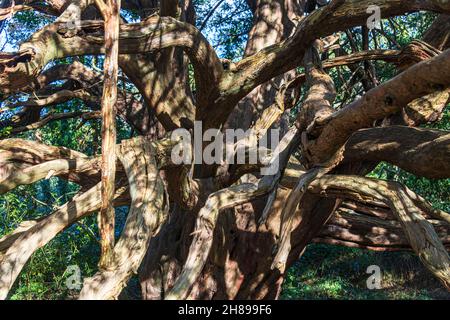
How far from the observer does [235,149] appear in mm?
6234

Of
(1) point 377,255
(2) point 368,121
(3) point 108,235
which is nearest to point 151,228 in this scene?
(3) point 108,235

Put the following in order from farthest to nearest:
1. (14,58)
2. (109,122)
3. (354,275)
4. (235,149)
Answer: (354,275), (235,149), (14,58), (109,122)

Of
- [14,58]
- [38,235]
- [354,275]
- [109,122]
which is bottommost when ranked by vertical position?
[354,275]

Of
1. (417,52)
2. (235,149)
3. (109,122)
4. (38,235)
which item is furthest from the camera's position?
(235,149)

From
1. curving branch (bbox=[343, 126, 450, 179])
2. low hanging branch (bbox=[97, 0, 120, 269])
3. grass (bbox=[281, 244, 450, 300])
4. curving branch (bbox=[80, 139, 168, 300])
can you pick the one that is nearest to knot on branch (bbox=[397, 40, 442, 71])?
curving branch (bbox=[343, 126, 450, 179])

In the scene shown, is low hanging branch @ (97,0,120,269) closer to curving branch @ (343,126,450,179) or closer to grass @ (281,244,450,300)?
curving branch @ (343,126,450,179)

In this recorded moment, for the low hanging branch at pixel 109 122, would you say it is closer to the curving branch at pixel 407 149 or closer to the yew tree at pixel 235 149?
the yew tree at pixel 235 149

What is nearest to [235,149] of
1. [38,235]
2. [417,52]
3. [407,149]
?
[407,149]

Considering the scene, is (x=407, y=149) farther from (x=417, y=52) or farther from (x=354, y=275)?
(x=354, y=275)

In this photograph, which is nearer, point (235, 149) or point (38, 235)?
point (38, 235)

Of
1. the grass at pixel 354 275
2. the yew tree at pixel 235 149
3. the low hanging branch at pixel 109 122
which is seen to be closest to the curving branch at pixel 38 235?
the yew tree at pixel 235 149

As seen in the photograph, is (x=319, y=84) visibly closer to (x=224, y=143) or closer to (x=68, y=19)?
(x=224, y=143)

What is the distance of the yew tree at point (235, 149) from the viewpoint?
4.45 meters

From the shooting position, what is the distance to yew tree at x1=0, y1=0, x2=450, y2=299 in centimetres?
445
